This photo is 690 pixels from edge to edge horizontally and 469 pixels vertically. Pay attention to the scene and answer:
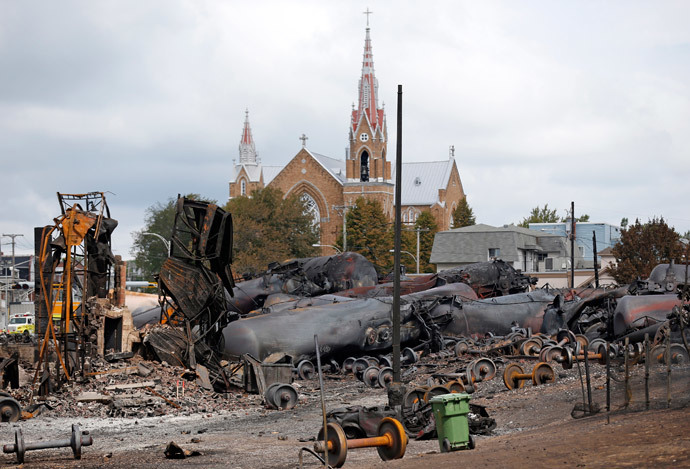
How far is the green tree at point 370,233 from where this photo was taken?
9856cm

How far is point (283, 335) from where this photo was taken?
1156 inches

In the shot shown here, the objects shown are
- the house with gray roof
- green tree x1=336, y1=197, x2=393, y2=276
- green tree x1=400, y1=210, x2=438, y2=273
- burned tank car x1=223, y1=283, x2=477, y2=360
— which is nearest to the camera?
burned tank car x1=223, y1=283, x2=477, y2=360

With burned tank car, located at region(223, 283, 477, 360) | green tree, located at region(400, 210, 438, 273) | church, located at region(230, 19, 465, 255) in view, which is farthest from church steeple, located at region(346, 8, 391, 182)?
burned tank car, located at region(223, 283, 477, 360)

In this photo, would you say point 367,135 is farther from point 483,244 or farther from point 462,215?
point 483,244

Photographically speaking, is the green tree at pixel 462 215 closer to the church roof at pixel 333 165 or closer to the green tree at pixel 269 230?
the church roof at pixel 333 165

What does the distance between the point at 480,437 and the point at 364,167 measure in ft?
385

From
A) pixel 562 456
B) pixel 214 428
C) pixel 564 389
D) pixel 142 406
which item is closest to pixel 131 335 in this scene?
pixel 142 406

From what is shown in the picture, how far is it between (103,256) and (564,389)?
41.9 ft

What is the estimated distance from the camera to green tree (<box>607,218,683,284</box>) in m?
75.1

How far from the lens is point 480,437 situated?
48.3ft

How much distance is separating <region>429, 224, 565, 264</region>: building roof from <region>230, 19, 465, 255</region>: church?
27398 mm

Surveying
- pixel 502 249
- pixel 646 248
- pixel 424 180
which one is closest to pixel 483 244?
pixel 502 249

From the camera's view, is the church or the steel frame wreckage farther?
the church

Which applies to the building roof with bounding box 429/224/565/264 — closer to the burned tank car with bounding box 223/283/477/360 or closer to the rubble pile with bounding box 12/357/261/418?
the burned tank car with bounding box 223/283/477/360
